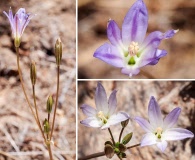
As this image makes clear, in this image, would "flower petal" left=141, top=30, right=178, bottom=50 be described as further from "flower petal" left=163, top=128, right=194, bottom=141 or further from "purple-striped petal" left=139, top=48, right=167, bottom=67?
"flower petal" left=163, top=128, right=194, bottom=141

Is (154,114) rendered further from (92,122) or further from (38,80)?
(38,80)

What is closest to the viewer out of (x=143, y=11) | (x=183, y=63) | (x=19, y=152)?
(x=143, y=11)

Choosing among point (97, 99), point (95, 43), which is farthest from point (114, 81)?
point (97, 99)

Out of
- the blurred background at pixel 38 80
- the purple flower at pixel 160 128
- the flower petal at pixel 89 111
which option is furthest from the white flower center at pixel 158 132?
the blurred background at pixel 38 80

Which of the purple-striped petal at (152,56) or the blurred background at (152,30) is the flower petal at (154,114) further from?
the blurred background at (152,30)

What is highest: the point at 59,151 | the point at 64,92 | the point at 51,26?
the point at 51,26

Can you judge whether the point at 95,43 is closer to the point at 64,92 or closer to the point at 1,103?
the point at 64,92

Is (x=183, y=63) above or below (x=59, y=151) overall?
above

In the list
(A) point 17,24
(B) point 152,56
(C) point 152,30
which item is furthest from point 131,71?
(C) point 152,30
